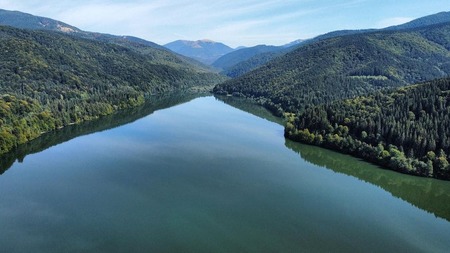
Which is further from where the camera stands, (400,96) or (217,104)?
(217,104)

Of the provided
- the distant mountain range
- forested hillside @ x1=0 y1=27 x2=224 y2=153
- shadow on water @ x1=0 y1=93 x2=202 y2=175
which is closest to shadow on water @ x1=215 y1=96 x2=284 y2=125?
shadow on water @ x1=0 y1=93 x2=202 y2=175

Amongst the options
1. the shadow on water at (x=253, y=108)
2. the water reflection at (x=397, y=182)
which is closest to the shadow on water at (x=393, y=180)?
the water reflection at (x=397, y=182)

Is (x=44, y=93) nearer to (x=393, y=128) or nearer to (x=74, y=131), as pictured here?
(x=74, y=131)

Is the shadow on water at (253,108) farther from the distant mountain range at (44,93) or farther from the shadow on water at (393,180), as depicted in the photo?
the shadow on water at (393,180)

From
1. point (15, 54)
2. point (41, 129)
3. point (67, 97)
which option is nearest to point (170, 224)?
point (41, 129)

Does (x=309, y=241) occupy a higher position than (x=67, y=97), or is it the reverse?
(x=67, y=97)

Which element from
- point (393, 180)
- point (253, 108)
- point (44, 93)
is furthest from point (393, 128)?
point (44, 93)

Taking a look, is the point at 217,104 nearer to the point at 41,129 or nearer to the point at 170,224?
the point at 41,129
